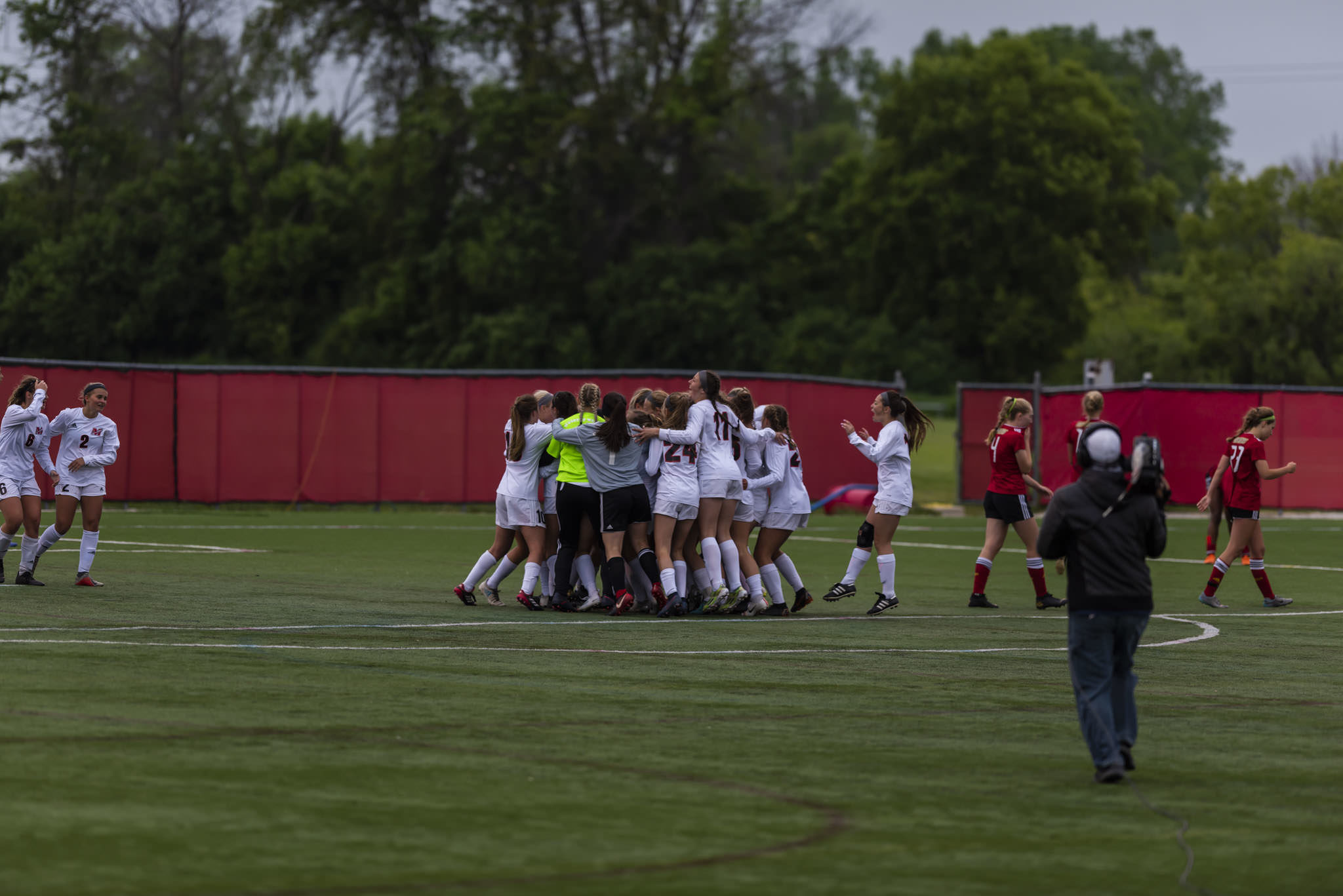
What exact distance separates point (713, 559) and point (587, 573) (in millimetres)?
1193

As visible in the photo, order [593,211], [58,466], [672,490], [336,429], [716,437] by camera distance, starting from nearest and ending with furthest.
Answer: [672,490], [716,437], [58,466], [336,429], [593,211]

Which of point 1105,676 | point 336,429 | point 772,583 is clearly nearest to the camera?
point 1105,676

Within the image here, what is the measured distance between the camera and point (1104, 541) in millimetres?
7883

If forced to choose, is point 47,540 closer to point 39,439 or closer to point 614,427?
point 39,439

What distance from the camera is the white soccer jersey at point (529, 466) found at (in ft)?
49.1

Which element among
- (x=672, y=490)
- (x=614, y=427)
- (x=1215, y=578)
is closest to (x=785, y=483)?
(x=672, y=490)

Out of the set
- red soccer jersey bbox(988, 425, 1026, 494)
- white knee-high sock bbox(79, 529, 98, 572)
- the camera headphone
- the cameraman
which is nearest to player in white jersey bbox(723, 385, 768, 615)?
red soccer jersey bbox(988, 425, 1026, 494)

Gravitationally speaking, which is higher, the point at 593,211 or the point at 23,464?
the point at 593,211

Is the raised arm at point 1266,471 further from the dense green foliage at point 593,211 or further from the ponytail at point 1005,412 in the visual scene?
the dense green foliage at point 593,211

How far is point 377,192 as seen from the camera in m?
54.2

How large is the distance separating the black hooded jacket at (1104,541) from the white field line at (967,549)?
13.3m

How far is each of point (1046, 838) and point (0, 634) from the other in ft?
26.1

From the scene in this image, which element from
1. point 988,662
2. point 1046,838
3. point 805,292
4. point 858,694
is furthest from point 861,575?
point 805,292

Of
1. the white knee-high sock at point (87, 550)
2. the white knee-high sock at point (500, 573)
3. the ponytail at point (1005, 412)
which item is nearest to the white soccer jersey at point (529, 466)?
the white knee-high sock at point (500, 573)
